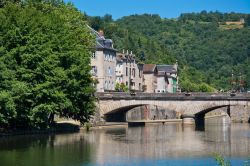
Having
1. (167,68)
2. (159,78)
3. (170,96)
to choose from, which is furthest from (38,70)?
(167,68)

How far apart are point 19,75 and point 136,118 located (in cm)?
5303

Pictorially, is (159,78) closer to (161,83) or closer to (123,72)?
(161,83)

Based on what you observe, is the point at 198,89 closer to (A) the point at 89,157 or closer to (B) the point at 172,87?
(B) the point at 172,87

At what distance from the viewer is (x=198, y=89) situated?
541 feet

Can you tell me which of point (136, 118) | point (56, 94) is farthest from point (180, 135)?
point (136, 118)

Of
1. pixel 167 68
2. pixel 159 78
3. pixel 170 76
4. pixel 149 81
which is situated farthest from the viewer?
pixel 167 68

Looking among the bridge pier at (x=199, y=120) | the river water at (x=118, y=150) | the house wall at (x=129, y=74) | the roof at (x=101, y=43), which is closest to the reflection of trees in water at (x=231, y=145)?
the river water at (x=118, y=150)

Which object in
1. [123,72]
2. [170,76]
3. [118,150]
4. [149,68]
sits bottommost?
[118,150]

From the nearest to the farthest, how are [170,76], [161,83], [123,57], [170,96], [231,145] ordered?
[231,145], [170,96], [123,57], [161,83], [170,76]

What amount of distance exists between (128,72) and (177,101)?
34.0m

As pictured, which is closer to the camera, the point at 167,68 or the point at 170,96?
the point at 170,96

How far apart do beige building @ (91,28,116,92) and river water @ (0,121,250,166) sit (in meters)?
39.3

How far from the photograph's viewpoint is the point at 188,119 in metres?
92.8

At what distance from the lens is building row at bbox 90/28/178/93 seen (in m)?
108
